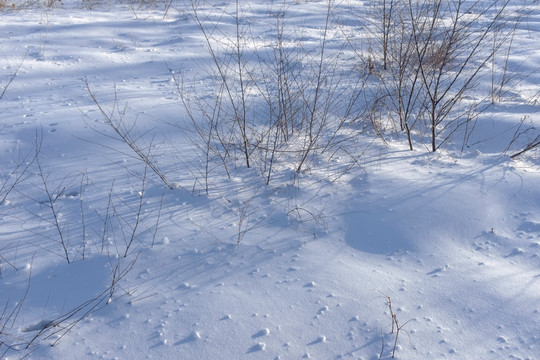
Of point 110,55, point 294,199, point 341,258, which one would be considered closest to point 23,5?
point 110,55

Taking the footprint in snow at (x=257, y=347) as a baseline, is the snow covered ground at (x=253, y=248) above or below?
above

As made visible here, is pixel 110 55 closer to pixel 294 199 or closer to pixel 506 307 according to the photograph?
pixel 294 199

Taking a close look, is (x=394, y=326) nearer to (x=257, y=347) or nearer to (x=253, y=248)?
(x=257, y=347)

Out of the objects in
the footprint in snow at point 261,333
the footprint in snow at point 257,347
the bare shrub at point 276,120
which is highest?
the bare shrub at point 276,120

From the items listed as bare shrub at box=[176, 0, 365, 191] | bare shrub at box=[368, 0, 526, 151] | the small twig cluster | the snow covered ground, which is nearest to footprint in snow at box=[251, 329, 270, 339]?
the snow covered ground

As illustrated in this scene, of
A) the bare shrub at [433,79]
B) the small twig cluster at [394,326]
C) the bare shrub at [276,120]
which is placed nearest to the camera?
the small twig cluster at [394,326]

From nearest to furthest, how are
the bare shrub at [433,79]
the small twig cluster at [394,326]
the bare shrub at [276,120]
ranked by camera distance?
the small twig cluster at [394,326], the bare shrub at [276,120], the bare shrub at [433,79]

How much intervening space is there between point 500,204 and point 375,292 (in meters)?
1.12

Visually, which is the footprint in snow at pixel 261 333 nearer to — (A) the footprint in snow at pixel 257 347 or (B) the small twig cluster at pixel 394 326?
(A) the footprint in snow at pixel 257 347

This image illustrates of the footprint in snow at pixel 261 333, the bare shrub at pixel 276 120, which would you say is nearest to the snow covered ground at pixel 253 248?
the footprint in snow at pixel 261 333

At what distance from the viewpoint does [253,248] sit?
2.41 m

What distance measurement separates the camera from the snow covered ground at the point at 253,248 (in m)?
1.90

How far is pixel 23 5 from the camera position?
22.4 feet

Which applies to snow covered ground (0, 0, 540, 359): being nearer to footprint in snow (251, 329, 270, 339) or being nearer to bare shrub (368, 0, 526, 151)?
footprint in snow (251, 329, 270, 339)
